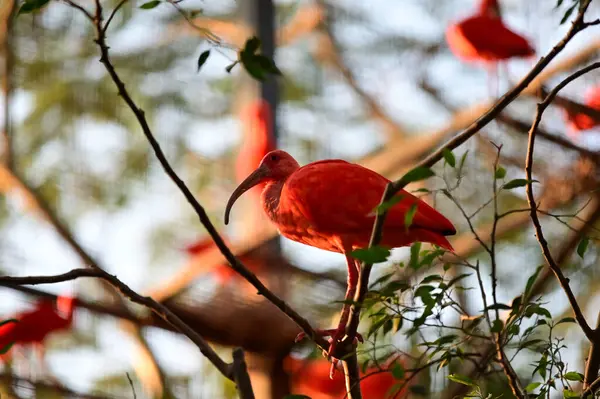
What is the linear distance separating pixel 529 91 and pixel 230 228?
285 cm

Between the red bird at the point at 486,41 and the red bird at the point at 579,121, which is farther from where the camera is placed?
the red bird at the point at 486,41

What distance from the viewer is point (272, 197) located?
9.59 feet

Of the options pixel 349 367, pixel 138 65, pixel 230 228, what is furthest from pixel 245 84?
pixel 349 367

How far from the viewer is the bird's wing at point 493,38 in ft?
17.9

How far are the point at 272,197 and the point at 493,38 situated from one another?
305 cm

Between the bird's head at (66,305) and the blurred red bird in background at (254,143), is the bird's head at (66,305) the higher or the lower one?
the lower one

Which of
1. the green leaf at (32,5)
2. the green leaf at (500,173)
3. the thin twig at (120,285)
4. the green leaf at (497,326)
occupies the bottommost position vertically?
the green leaf at (497,326)

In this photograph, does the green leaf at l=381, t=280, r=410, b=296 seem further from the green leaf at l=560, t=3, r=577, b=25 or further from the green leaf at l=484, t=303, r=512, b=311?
the green leaf at l=560, t=3, r=577, b=25

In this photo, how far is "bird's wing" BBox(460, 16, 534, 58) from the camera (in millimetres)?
5445

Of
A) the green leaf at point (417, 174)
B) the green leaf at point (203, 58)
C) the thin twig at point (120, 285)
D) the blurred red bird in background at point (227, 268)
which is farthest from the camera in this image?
the blurred red bird in background at point (227, 268)

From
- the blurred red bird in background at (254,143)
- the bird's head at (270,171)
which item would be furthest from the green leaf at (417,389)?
the blurred red bird in background at (254,143)

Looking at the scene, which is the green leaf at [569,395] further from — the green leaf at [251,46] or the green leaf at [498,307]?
the green leaf at [251,46]

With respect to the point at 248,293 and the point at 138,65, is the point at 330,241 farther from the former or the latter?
the point at 138,65

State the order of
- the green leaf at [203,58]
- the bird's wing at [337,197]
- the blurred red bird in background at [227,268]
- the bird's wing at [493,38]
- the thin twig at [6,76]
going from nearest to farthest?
the green leaf at [203,58] < the bird's wing at [337,197] < the blurred red bird in background at [227,268] < the bird's wing at [493,38] < the thin twig at [6,76]
